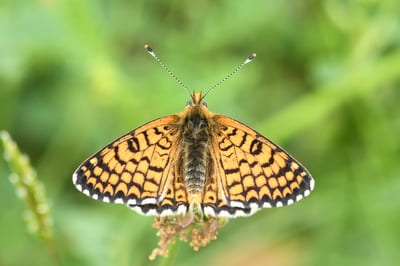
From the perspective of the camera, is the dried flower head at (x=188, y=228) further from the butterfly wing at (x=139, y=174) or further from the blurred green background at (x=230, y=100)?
the blurred green background at (x=230, y=100)

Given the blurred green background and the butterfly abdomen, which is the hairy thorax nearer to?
the butterfly abdomen

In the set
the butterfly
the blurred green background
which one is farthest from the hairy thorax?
the blurred green background

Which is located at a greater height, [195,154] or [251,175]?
[195,154]

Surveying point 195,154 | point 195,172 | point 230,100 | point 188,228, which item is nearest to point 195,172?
point 195,172

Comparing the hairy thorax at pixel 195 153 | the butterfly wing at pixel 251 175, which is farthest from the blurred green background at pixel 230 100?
the butterfly wing at pixel 251 175

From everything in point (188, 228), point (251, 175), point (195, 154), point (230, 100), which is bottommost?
point (188, 228)

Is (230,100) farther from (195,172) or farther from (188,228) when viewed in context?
(188,228)

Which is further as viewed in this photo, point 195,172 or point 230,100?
point 230,100
